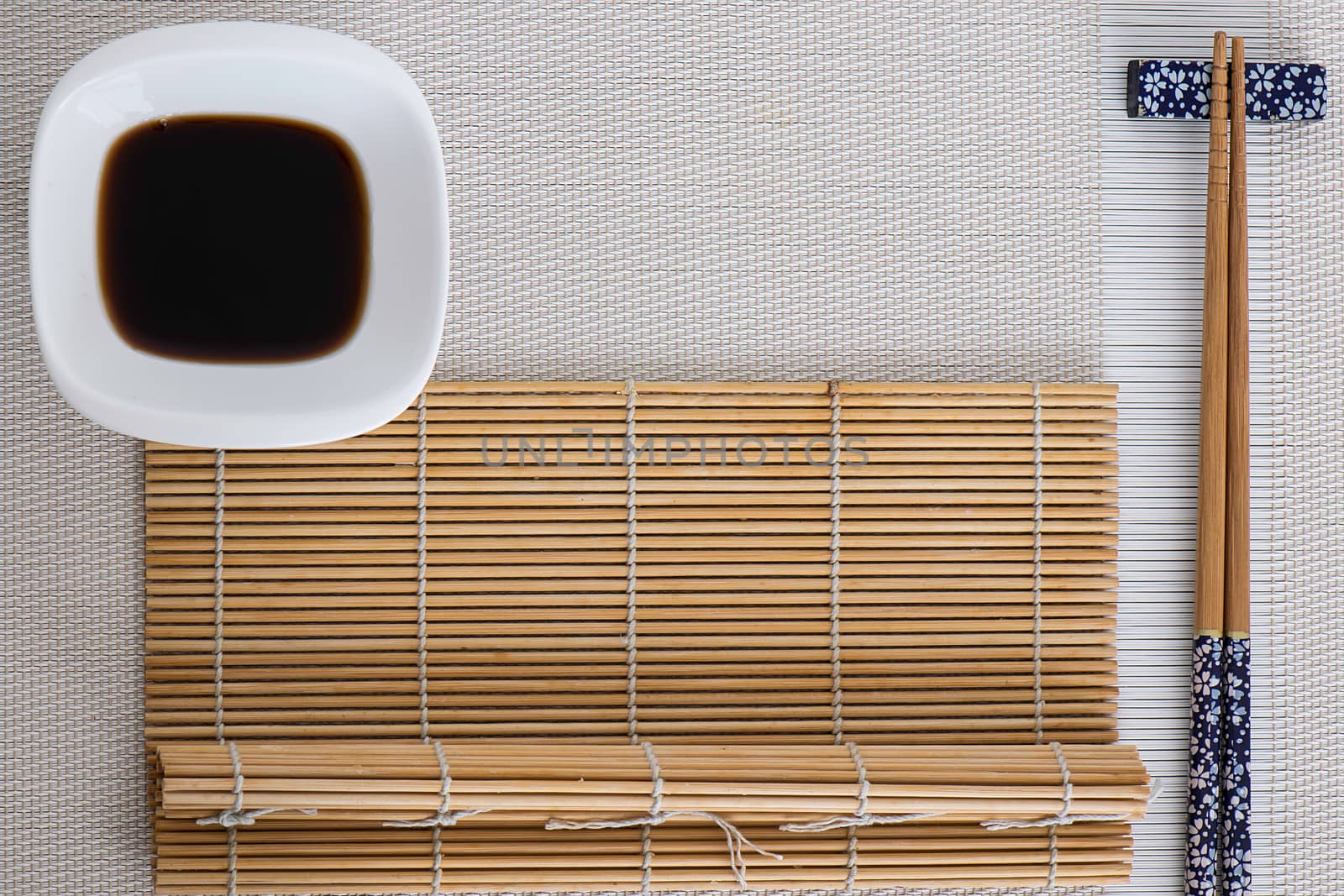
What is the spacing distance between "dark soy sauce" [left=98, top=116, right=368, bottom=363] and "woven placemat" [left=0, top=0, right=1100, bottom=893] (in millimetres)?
161

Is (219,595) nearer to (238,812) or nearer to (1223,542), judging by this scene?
(238,812)

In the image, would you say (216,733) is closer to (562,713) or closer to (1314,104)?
(562,713)

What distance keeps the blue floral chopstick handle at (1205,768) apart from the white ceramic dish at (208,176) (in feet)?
2.49

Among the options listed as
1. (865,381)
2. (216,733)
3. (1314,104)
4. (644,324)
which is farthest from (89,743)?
(1314,104)

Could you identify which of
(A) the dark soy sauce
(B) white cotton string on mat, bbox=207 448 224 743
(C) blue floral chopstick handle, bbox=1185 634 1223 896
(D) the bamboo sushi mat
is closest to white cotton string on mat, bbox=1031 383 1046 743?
(D) the bamboo sushi mat

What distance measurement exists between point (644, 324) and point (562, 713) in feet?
1.21

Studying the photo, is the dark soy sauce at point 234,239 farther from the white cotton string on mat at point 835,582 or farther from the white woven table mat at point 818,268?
the white cotton string on mat at point 835,582

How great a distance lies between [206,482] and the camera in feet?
3.53

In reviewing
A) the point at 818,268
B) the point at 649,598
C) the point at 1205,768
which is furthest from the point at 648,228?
the point at 1205,768

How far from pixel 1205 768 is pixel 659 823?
0.51 m

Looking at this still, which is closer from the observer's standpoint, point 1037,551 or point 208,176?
point 208,176

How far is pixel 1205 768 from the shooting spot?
1.11 meters

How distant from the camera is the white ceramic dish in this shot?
90 centimetres

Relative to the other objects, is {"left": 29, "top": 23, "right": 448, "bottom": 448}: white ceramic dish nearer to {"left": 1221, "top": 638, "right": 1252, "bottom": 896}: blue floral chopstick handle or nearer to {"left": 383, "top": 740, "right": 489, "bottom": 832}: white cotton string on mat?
{"left": 383, "top": 740, "right": 489, "bottom": 832}: white cotton string on mat
